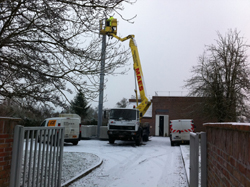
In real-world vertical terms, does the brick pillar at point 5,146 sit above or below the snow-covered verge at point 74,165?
above

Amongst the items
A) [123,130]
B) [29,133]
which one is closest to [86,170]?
[29,133]

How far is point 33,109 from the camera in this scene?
7.32 m

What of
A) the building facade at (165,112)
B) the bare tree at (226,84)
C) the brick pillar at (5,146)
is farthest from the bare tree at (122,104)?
the brick pillar at (5,146)

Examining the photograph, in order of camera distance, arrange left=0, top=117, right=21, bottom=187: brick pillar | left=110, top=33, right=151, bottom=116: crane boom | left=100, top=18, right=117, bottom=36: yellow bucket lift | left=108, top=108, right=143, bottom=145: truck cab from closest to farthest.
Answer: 1. left=0, top=117, right=21, bottom=187: brick pillar
2. left=100, top=18, right=117, bottom=36: yellow bucket lift
3. left=108, top=108, right=143, bottom=145: truck cab
4. left=110, top=33, right=151, bottom=116: crane boom

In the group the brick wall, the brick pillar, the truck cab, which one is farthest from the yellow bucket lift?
Answer: the truck cab

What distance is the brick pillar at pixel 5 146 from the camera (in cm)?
393

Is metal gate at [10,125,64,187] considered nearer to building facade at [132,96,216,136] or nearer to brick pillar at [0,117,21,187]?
brick pillar at [0,117,21,187]

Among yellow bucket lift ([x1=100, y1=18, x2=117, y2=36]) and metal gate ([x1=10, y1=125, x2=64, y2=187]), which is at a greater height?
yellow bucket lift ([x1=100, y1=18, x2=117, y2=36])

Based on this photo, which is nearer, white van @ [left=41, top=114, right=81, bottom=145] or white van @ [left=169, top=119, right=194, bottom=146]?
white van @ [left=41, top=114, right=81, bottom=145]

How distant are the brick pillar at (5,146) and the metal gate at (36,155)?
7 cm

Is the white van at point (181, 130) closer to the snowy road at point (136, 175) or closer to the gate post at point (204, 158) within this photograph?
the snowy road at point (136, 175)

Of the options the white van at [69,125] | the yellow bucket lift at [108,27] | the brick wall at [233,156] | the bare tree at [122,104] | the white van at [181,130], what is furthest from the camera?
the bare tree at [122,104]

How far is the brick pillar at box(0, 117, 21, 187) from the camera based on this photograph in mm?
3932

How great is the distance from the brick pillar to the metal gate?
0.07 m
